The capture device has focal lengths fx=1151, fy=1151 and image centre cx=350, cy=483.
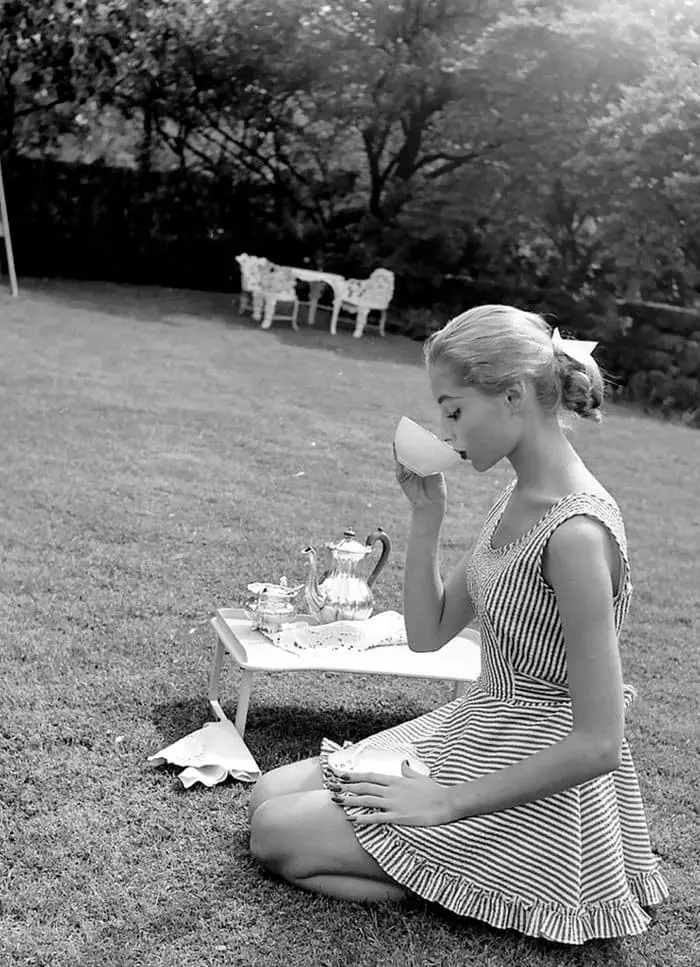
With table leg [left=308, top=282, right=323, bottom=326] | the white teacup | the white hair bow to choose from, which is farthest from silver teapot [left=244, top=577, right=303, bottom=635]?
table leg [left=308, top=282, right=323, bottom=326]

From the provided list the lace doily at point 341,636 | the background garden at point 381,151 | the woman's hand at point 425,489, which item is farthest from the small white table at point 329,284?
the woman's hand at point 425,489

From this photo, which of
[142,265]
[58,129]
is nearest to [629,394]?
[142,265]

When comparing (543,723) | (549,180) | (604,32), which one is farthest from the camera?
(549,180)

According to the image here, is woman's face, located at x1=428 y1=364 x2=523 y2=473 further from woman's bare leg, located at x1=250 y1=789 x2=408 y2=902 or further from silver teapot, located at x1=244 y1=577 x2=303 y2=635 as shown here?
silver teapot, located at x1=244 y1=577 x2=303 y2=635

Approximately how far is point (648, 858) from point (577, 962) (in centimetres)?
32

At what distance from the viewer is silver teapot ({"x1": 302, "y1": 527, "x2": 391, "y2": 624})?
3930 millimetres

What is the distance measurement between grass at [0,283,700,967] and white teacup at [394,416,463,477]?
1060 millimetres

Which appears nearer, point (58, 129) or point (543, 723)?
point (543, 723)

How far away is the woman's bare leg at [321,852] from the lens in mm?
2705

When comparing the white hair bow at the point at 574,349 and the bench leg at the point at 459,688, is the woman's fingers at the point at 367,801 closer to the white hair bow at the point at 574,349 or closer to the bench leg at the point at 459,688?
the white hair bow at the point at 574,349

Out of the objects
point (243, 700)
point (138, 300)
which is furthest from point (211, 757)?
point (138, 300)

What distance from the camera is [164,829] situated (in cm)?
306

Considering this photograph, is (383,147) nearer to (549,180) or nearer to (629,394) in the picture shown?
(549,180)

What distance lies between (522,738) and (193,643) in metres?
1.99
